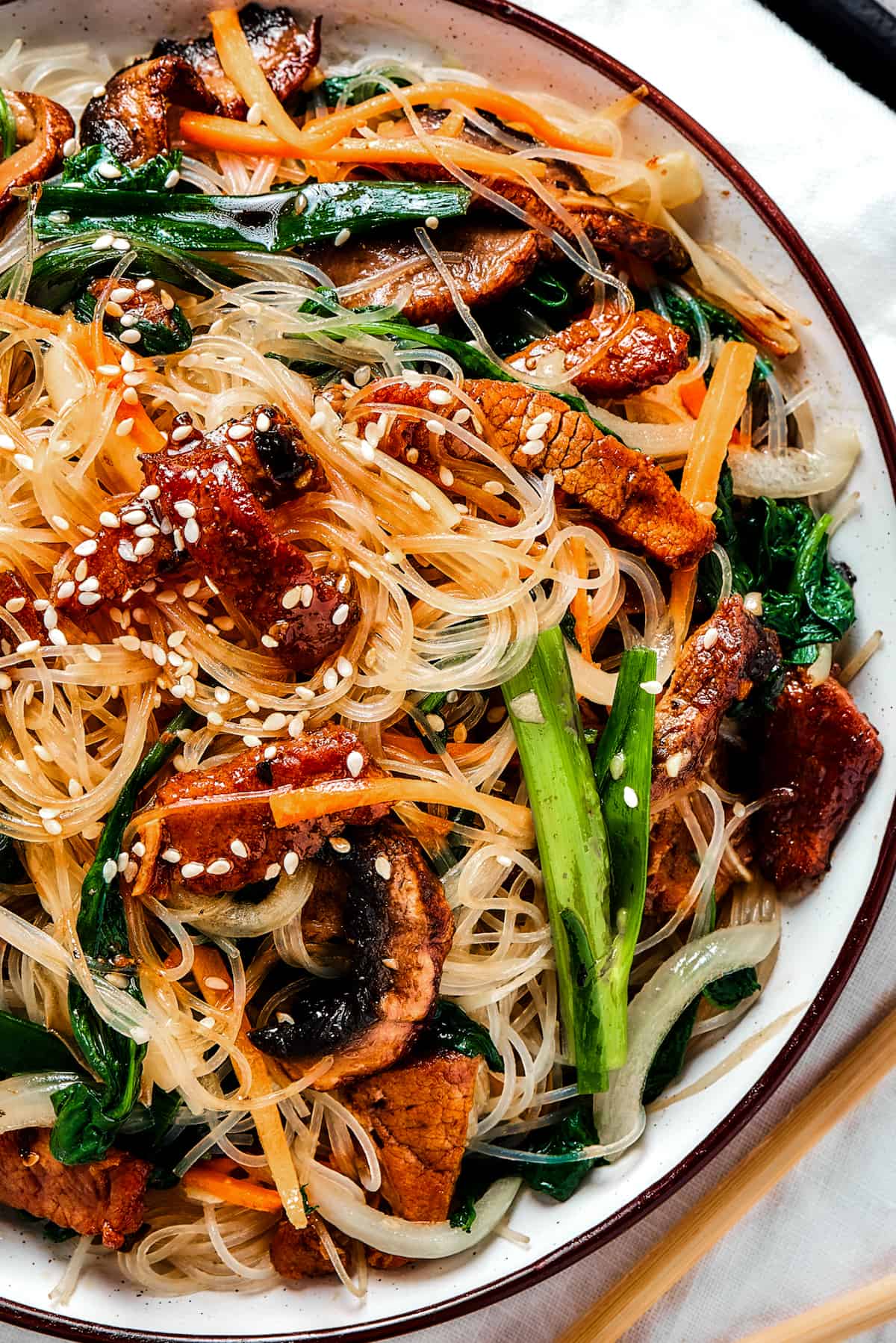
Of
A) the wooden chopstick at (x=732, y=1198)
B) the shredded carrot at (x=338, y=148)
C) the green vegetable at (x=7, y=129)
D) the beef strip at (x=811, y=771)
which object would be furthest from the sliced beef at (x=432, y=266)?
the wooden chopstick at (x=732, y=1198)

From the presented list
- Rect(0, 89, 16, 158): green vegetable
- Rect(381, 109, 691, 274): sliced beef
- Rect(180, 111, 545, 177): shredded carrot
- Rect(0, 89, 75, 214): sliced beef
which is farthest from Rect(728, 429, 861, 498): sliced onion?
Rect(0, 89, 16, 158): green vegetable

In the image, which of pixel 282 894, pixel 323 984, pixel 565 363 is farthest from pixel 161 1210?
pixel 565 363

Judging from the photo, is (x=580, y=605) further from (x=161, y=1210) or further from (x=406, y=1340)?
(x=406, y=1340)

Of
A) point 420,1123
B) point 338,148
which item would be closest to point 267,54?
point 338,148

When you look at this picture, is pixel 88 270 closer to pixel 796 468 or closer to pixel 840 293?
pixel 796 468

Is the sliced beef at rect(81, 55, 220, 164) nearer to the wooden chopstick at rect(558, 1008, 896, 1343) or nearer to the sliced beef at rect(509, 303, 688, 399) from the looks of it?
the sliced beef at rect(509, 303, 688, 399)
